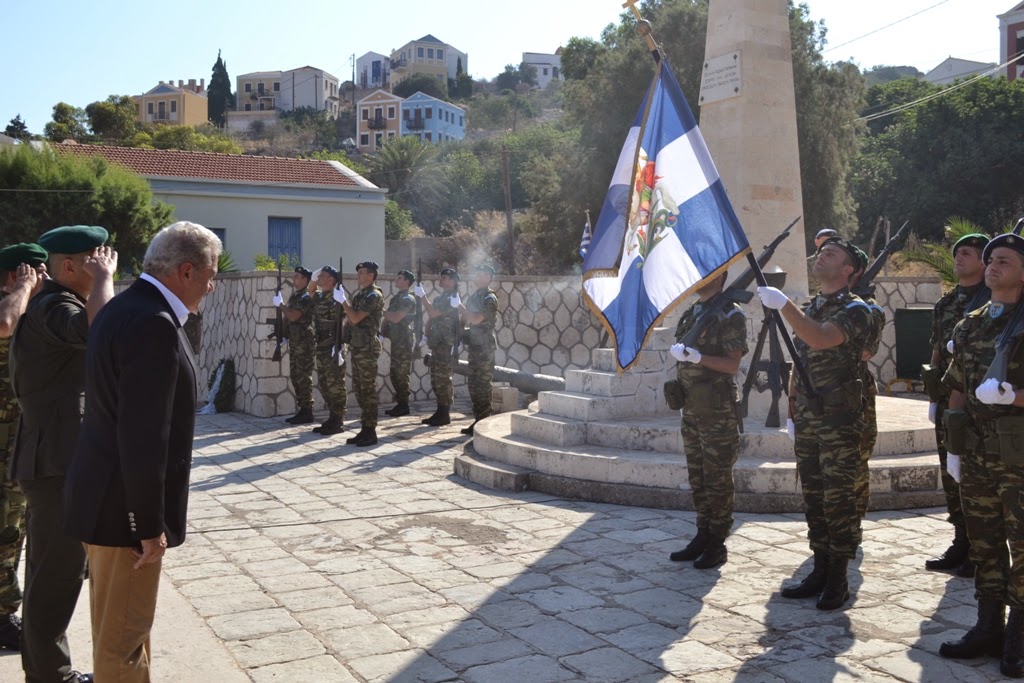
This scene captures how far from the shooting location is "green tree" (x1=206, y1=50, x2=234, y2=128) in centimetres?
9512

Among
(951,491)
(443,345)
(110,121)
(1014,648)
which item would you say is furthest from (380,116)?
(1014,648)

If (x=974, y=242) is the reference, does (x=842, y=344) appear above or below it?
below

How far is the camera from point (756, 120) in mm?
9188

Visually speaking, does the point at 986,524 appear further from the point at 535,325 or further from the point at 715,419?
the point at 535,325

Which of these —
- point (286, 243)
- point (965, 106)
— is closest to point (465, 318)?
point (286, 243)

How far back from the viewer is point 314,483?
8.24 metres

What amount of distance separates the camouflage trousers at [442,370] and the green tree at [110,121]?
178ft

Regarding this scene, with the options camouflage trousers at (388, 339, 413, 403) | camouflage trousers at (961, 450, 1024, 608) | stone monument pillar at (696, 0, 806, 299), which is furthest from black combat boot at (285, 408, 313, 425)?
camouflage trousers at (961, 450, 1024, 608)

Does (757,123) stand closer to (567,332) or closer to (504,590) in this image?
(504,590)

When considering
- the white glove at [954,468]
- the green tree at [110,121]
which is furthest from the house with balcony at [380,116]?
the white glove at [954,468]

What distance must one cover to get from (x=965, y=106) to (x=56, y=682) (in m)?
38.2

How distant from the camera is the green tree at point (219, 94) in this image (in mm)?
95125

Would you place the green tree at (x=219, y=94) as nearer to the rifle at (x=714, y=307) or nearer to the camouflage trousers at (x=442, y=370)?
the camouflage trousers at (x=442, y=370)

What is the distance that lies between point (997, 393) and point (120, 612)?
3.32 meters
